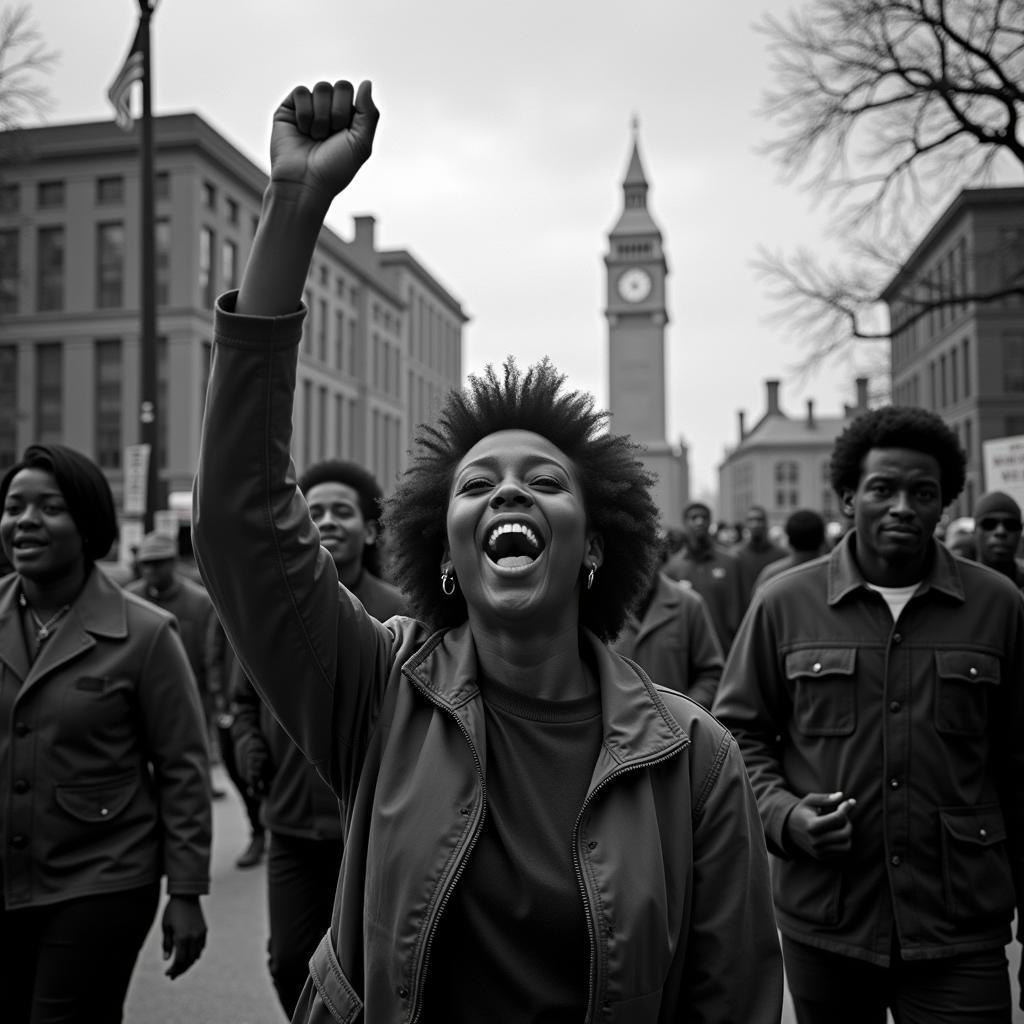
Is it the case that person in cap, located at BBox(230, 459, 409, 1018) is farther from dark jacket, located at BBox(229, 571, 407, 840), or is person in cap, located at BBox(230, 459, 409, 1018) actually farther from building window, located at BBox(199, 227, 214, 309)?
building window, located at BBox(199, 227, 214, 309)

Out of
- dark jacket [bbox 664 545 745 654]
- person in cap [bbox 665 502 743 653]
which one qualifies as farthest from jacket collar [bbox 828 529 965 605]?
dark jacket [bbox 664 545 745 654]

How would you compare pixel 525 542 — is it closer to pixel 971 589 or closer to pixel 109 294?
pixel 971 589

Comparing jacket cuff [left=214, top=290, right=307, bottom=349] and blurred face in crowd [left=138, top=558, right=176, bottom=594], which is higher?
jacket cuff [left=214, top=290, right=307, bottom=349]

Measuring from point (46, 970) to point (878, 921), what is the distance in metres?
2.31

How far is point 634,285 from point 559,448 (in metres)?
63.4

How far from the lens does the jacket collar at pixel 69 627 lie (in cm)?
349

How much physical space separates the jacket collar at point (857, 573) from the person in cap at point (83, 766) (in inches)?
81.1

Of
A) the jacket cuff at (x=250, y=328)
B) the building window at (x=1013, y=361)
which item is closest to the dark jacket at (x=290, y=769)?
the jacket cuff at (x=250, y=328)

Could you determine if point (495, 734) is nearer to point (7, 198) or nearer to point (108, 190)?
point (7, 198)

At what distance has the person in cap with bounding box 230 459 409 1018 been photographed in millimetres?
4176

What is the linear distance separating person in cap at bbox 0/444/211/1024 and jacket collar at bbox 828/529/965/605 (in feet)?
6.76

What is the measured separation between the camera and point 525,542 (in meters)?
2.22

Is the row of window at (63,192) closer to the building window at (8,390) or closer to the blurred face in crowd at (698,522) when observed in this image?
the building window at (8,390)

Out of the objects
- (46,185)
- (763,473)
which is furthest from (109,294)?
(763,473)
